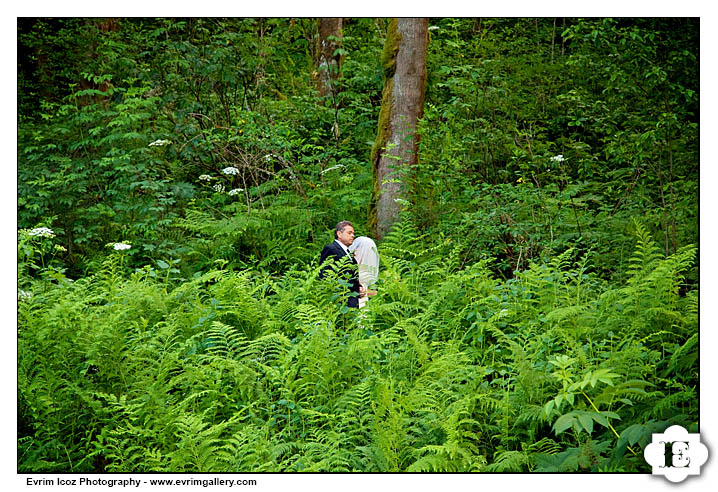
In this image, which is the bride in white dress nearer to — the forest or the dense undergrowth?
the forest

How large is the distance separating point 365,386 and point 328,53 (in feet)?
40.1

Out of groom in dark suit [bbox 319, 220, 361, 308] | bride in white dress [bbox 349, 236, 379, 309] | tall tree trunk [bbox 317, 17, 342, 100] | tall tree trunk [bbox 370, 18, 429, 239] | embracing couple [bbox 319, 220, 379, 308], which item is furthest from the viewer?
tall tree trunk [bbox 317, 17, 342, 100]

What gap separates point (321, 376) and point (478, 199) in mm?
5142

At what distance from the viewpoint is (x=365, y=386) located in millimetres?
4828

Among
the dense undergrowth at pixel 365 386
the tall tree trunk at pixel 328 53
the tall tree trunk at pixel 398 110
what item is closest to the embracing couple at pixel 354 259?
the dense undergrowth at pixel 365 386

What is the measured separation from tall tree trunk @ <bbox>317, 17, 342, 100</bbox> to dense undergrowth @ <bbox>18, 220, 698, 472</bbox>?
9785 millimetres

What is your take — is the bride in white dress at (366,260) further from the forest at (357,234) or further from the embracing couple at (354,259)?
the forest at (357,234)

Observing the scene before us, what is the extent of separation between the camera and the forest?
4.64m

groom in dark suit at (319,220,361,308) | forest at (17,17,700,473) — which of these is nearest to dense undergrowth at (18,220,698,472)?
forest at (17,17,700,473)

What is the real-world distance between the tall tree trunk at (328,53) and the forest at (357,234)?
12 centimetres

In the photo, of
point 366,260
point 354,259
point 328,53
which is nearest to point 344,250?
point 354,259

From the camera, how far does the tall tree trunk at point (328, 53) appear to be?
50.4 ft

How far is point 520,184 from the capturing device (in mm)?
10438

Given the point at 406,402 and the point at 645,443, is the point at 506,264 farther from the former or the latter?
the point at 645,443
